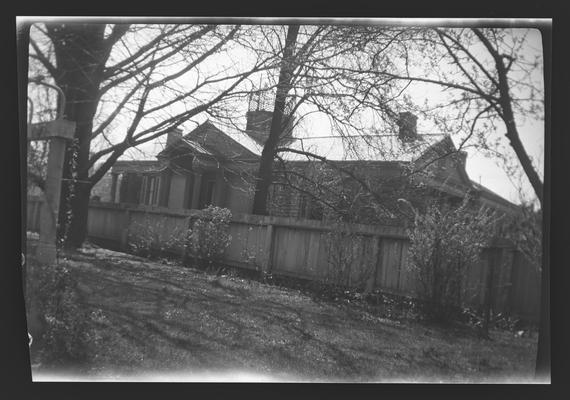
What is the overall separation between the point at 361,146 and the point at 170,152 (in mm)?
1592

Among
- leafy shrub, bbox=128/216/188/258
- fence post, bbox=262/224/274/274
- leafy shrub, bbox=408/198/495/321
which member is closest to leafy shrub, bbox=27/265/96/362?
leafy shrub, bbox=128/216/188/258

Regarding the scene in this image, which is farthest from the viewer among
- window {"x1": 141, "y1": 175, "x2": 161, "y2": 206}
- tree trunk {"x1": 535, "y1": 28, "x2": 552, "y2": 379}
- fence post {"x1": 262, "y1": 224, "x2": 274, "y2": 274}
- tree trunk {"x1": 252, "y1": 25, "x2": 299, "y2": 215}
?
fence post {"x1": 262, "y1": 224, "x2": 274, "y2": 274}

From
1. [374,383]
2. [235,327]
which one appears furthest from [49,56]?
[374,383]

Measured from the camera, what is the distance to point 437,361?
338 centimetres

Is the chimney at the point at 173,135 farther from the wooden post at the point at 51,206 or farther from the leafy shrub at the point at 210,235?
the wooden post at the point at 51,206

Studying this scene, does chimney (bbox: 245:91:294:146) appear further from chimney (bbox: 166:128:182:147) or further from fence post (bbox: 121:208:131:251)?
fence post (bbox: 121:208:131:251)

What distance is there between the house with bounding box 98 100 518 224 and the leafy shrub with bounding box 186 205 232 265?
83 millimetres

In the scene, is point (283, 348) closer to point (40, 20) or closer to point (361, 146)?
point (361, 146)

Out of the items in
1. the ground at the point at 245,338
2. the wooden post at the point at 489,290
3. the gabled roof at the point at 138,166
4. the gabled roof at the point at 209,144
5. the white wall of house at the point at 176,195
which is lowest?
the ground at the point at 245,338

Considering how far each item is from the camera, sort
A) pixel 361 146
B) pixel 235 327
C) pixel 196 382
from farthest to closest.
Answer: pixel 361 146 < pixel 235 327 < pixel 196 382

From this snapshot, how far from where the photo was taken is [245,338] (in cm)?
347

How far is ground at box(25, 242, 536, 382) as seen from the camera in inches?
131

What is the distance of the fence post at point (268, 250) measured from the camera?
3.97 metres

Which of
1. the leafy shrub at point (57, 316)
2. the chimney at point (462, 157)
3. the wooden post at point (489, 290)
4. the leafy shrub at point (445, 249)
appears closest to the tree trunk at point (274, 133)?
the leafy shrub at point (445, 249)
